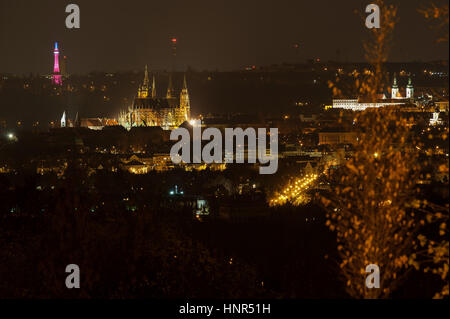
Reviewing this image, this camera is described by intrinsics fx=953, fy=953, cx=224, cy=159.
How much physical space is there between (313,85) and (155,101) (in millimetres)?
19849

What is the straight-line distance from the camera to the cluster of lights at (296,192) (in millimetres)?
18400

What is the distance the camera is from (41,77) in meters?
62.8

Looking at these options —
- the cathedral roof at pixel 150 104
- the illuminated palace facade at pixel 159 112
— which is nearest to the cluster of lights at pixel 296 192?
the illuminated palace facade at pixel 159 112

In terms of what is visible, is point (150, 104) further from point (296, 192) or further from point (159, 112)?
point (296, 192)

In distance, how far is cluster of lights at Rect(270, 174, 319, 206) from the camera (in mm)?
18400

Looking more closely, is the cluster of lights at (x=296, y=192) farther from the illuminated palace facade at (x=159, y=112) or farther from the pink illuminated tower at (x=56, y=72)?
the pink illuminated tower at (x=56, y=72)

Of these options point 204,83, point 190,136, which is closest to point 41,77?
point 204,83

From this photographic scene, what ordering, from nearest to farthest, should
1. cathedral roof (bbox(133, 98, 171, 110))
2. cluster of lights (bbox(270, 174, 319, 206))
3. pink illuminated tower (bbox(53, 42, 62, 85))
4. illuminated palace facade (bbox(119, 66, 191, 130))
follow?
cluster of lights (bbox(270, 174, 319, 206)) → illuminated palace facade (bbox(119, 66, 191, 130)) → cathedral roof (bbox(133, 98, 171, 110)) → pink illuminated tower (bbox(53, 42, 62, 85))

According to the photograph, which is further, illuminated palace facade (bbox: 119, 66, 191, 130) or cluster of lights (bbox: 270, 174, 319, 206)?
illuminated palace facade (bbox: 119, 66, 191, 130)

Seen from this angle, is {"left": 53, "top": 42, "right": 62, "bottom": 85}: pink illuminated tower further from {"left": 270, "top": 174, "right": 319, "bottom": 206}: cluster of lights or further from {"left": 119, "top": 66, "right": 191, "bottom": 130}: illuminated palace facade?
{"left": 270, "top": 174, "right": 319, "bottom": 206}: cluster of lights

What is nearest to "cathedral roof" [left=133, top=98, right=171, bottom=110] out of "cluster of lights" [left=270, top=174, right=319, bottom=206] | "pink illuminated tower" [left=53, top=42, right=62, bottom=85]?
"pink illuminated tower" [left=53, top=42, right=62, bottom=85]
